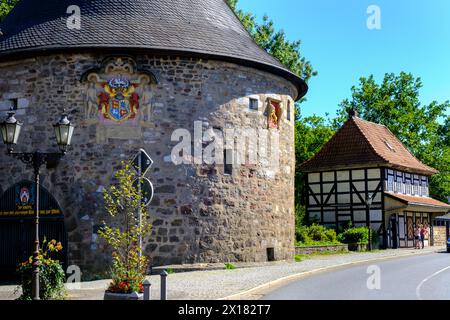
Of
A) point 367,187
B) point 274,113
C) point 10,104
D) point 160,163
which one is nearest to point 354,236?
point 367,187

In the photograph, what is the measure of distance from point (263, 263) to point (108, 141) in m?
5.99

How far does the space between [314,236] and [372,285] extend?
17358 mm

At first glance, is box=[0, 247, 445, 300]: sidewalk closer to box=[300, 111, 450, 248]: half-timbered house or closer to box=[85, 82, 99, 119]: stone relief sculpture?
box=[85, 82, 99, 119]: stone relief sculpture

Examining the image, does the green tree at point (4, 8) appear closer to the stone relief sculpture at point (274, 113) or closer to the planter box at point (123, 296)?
the stone relief sculpture at point (274, 113)

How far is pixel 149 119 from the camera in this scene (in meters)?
17.9

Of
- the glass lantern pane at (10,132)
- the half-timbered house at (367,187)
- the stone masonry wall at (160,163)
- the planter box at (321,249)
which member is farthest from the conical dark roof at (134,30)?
the half-timbered house at (367,187)

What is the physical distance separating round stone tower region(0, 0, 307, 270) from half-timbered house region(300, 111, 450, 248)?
1709cm

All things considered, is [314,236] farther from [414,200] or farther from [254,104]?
[254,104]

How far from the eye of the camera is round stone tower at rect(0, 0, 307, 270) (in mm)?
17531

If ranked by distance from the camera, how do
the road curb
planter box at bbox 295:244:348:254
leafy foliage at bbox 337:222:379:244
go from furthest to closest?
1. leafy foliage at bbox 337:222:379:244
2. planter box at bbox 295:244:348:254
3. the road curb

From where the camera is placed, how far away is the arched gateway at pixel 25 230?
56.3 ft

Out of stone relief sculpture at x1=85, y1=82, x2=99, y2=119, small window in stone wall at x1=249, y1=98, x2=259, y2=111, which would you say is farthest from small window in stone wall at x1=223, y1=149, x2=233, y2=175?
stone relief sculpture at x1=85, y1=82, x2=99, y2=119
